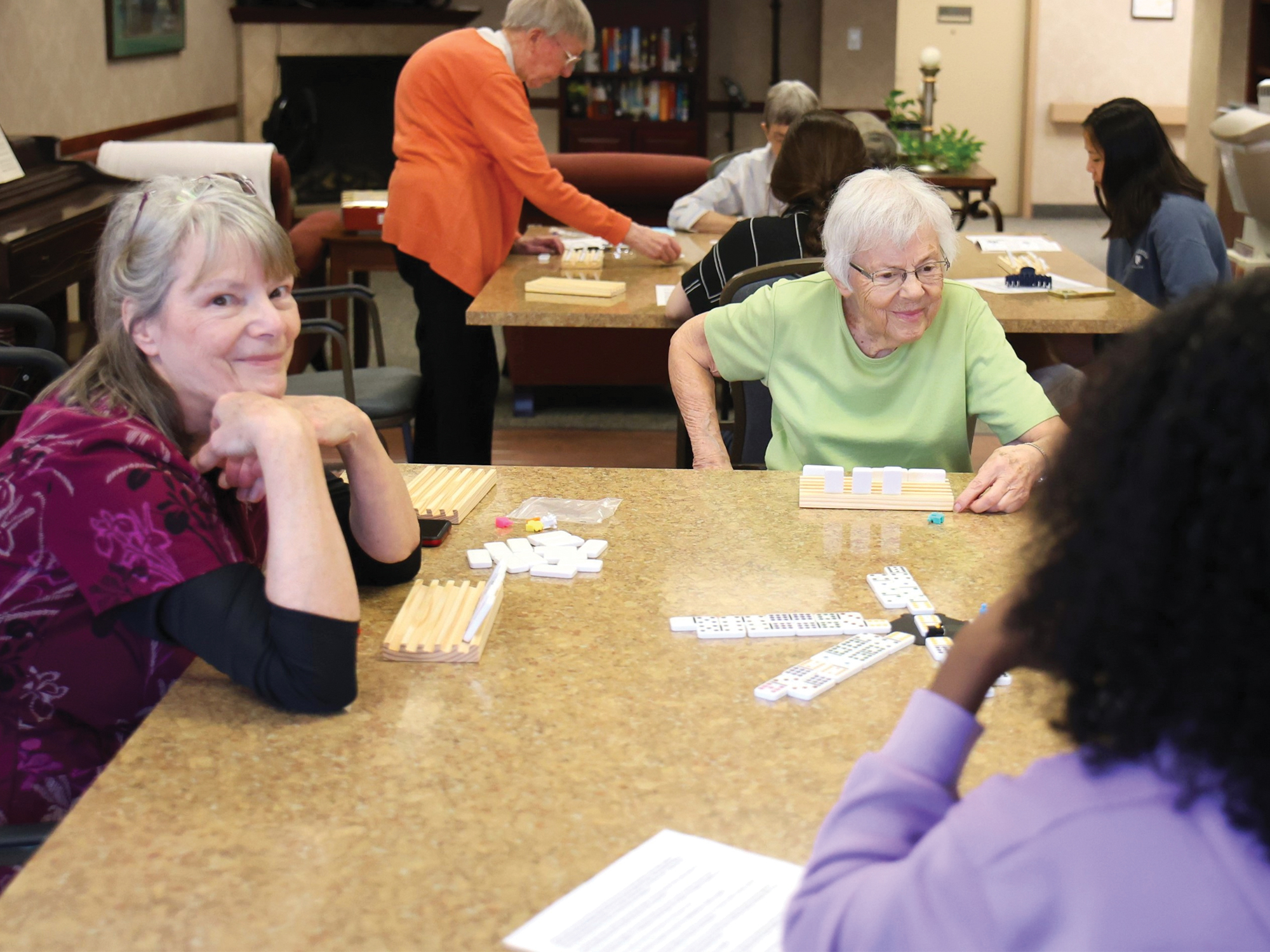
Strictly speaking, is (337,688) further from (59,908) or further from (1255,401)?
(1255,401)

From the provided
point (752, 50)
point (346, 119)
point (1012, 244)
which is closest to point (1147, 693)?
point (1012, 244)

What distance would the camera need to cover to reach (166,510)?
4.15 ft

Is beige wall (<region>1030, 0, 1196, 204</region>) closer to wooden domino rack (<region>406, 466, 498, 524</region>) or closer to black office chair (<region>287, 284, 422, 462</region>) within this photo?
black office chair (<region>287, 284, 422, 462</region>)

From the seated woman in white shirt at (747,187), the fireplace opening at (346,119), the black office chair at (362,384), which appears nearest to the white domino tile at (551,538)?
the black office chair at (362,384)

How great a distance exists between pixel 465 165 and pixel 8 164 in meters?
1.86

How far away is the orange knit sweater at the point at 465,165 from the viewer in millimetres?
3742

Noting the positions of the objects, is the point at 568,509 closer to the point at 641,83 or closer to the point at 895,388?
the point at 895,388

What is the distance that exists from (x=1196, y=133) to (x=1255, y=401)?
26.9ft

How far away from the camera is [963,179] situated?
24.7ft

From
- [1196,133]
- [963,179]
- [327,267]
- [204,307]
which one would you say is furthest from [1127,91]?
[204,307]

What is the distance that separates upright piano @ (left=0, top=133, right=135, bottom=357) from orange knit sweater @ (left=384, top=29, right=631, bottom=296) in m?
0.92

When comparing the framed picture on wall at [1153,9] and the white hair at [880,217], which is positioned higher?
the framed picture on wall at [1153,9]

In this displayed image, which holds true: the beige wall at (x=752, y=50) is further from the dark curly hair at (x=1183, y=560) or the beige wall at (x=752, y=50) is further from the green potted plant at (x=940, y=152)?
the dark curly hair at (x=1183, y=560)

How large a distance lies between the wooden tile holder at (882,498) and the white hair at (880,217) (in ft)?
1.61
